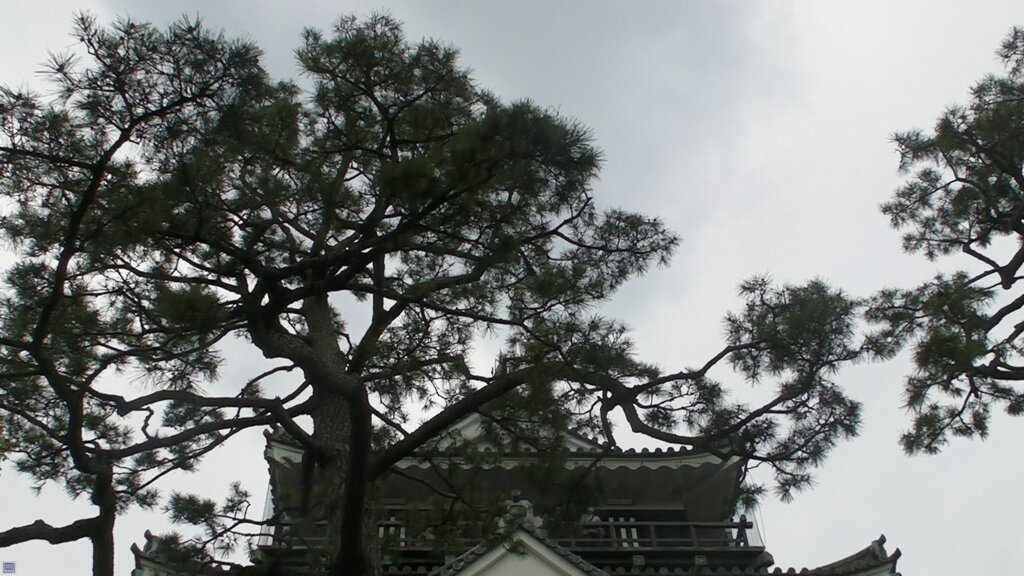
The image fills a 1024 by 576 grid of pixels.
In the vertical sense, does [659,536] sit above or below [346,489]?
above

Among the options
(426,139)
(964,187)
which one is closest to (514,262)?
(426,139)

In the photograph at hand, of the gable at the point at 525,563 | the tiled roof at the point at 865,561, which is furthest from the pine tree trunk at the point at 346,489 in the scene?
the tiled roof at the point at 865,561

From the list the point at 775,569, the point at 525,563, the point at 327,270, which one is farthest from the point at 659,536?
the point at 327,270

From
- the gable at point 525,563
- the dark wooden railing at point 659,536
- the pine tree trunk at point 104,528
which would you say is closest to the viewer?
the pine tree trunk at point 104,528

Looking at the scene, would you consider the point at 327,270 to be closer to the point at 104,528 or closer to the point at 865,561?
the point at 104,528

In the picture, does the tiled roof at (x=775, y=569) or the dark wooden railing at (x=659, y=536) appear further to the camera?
the dark wooden railing at (x=659, y=536)

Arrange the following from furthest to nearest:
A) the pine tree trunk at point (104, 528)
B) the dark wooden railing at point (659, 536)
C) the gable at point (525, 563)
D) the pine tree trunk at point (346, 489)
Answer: the dark wooden railing at point (659, 536) < the gable at point (525, 563) < the pine tree trunk at point (104, 528) < the pine tree trunk at point (346, 489)

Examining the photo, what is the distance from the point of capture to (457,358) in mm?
5977

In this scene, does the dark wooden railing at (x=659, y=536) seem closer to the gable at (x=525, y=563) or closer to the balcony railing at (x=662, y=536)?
the balcony railing at (x=662, y=536)

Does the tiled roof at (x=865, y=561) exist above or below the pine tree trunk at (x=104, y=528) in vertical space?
below

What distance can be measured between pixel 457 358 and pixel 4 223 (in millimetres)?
2850

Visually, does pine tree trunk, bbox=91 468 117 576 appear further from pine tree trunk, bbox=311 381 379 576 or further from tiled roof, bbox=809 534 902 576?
tiled roof, bbox=809 534 902 576

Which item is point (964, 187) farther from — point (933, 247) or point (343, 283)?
point (343, 283)

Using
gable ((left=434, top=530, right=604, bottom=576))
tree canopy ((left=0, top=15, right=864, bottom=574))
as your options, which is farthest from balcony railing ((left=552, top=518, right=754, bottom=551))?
tree canopy ((left=0, top=15, right=864, bottom=574))
